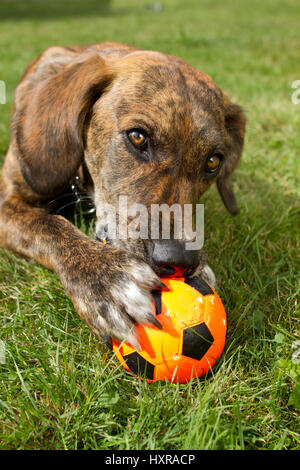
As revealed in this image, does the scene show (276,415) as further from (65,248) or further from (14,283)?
(14,283)

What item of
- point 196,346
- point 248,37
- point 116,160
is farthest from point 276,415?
point 248,37

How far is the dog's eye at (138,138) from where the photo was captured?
8.47 ft

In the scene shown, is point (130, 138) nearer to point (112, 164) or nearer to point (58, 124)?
point (112, 164)

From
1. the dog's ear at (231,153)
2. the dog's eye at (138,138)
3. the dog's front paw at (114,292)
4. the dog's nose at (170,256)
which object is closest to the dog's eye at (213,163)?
the dog's eye at (138,138)

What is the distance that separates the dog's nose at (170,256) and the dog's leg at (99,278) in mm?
69

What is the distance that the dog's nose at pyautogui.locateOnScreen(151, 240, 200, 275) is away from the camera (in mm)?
2209

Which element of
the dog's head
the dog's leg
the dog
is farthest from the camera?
the dog's head

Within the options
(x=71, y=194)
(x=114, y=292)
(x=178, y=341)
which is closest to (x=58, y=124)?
(x=71, y=194)

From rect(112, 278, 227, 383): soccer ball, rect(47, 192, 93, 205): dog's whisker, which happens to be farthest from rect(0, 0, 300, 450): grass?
rect(47, 192, 93, 205): dog's whisker

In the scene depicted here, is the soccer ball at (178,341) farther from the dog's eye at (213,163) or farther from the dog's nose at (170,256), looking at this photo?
the dog's eye at (213,163)

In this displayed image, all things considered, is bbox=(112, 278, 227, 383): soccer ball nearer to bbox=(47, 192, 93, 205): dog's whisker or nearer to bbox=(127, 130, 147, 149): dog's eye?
bbox=(127, 130, 147, 149): dog's eye

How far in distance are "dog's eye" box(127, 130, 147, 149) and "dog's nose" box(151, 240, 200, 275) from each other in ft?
2.10

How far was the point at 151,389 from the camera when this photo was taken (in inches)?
83.1

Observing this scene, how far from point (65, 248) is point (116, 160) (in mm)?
602
